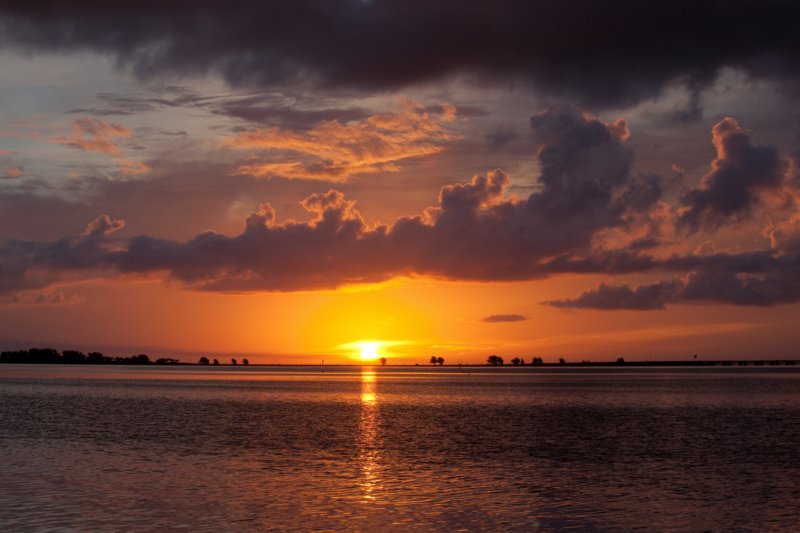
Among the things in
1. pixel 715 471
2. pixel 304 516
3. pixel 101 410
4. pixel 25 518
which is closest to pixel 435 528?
pixel 304 516

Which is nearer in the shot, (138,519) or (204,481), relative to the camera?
(138,519)

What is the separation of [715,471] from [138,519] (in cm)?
3359

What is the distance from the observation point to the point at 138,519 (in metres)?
32.0

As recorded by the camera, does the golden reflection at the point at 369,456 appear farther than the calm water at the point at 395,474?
Yes

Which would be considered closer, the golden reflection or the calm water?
the calm water

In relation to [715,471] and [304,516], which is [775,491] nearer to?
[715,471]

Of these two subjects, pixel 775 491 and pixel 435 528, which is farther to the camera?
pixel 775 491

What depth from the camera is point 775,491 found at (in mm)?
40469

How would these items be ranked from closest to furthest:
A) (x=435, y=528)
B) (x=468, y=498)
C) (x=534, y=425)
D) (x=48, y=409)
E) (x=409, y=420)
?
1. (x=435, y=528)
2. (x=468, y=498)
3. (x=534, y=425)
4. (x=409, y=420)
5. (x=48, y=409)

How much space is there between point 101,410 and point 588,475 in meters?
73.4

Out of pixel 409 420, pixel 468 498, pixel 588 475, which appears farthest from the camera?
pixel 409 420

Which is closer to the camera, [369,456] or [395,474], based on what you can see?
[395,474]

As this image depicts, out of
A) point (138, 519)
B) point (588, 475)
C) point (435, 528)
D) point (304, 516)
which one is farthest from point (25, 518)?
point (588, 475)

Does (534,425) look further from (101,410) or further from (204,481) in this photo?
(101,410)
